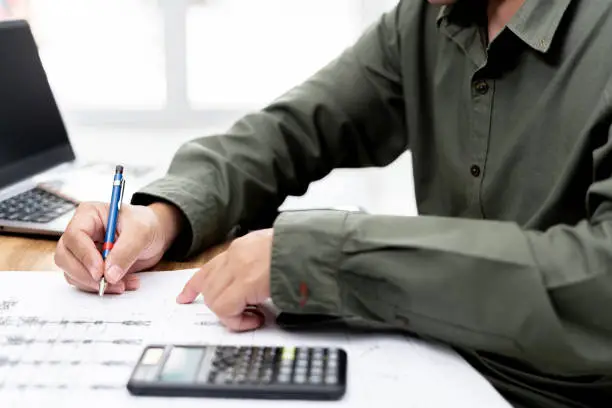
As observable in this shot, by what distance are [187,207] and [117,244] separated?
131 mm

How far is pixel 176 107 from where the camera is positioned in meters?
1.68

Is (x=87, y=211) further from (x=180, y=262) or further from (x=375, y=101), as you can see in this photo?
(x=375, y=101)

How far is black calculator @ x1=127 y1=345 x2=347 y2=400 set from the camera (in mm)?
588

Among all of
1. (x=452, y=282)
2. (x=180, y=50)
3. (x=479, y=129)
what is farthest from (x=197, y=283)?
(x=180, y=50)

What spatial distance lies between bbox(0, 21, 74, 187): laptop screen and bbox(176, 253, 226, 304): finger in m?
0.50

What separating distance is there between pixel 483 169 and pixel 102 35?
3.37ft

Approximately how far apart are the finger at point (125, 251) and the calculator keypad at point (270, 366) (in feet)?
0.66

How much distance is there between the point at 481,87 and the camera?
87 centimetres

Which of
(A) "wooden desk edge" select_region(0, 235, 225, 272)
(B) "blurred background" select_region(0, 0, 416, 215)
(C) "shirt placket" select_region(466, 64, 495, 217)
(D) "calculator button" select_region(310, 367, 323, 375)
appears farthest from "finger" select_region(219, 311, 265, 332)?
(B) "blurred background" select_region(0, 0, 416, 215)

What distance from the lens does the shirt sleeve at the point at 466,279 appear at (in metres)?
0.62

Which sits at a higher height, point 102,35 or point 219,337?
point 102,35

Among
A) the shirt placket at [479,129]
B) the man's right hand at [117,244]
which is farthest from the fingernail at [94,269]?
the shirt placket at [479,129]

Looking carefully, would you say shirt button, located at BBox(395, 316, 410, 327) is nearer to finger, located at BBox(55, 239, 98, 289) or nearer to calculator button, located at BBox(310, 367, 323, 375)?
calculator button, located at BBox(310, 367, 323, 375)

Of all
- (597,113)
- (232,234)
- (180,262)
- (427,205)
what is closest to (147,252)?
(180,262)
